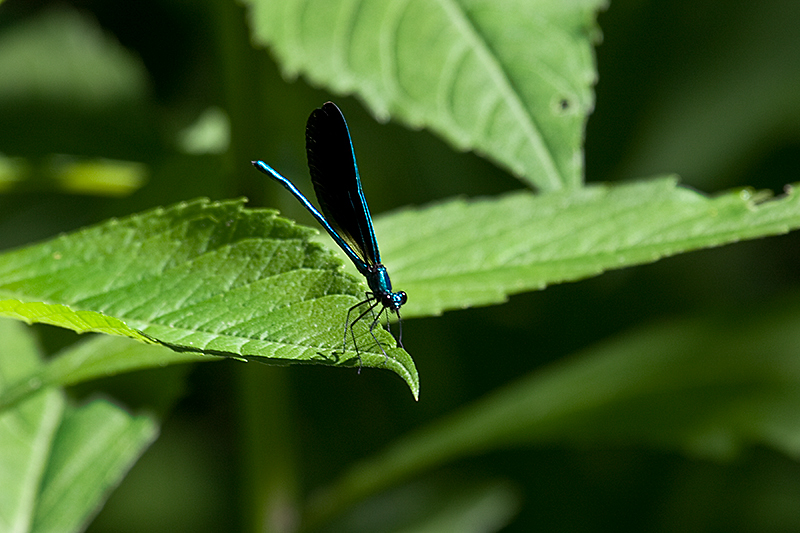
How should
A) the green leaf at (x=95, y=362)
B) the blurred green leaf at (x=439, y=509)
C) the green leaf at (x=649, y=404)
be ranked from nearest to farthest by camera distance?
the green leaf at (x=95, y=362)
the green leaf at (x=649, y=404)
the blurred green leaf at (x=439, y=509)

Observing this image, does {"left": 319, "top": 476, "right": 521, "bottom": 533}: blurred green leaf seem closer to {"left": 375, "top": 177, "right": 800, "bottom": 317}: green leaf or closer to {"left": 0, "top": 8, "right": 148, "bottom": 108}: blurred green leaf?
{"left": 375, "top": 177, "right": 800, "bottom": 317}: green leaf

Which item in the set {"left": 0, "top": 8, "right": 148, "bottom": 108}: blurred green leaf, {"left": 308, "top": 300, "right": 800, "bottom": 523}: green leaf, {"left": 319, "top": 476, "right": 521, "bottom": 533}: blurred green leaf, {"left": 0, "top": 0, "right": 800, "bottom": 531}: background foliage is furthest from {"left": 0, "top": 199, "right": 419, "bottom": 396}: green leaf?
{"left": 319, "top": 476, "right": 521, "bottom": 533}: blurred green leaf

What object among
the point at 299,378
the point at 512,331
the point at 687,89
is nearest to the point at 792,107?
the point at 687,89

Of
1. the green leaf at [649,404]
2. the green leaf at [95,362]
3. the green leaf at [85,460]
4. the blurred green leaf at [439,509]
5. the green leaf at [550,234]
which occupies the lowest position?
the blurred green leaf at [439,509]

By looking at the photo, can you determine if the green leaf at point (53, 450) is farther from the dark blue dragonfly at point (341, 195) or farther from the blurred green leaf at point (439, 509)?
the blurred green leaf at point (439, 509)

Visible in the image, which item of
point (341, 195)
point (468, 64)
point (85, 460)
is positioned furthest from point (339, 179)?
point (85, 460)

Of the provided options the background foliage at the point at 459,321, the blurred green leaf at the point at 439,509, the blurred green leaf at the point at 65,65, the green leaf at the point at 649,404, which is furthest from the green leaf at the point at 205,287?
the blurred green leaf at the point at 439,509

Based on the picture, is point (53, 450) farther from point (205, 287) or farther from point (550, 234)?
point (550, 234)
